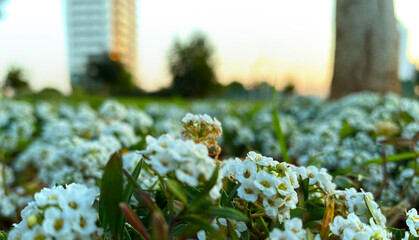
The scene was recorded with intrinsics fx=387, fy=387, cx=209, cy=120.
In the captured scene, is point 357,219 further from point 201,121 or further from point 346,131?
point 346,131

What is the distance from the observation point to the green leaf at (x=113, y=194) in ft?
2.80

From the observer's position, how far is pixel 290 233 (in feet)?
2.57

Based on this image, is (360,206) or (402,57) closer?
(360,206)

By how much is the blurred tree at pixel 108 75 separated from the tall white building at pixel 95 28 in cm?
3692

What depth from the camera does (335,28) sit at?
5590mm

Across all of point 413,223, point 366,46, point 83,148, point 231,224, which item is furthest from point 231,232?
point 366,46

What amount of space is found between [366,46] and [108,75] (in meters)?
52.2

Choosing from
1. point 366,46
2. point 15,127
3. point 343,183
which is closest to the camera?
point 343,183

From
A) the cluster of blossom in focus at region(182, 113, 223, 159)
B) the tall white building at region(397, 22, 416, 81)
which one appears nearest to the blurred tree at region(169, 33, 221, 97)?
the tall white building at region(397, 22, 416, 81)

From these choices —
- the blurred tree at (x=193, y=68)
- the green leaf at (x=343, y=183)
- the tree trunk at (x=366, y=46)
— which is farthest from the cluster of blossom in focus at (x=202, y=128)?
the blurred tree at (x=193, y=68)

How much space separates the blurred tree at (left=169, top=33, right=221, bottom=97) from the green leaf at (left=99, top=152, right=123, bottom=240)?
39.3m

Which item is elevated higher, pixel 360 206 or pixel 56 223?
pixel 56 223

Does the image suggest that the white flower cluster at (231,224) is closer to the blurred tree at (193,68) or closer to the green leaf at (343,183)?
the green leaf at (343,183)

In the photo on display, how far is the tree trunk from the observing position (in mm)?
5070
